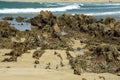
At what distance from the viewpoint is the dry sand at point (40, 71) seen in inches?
550

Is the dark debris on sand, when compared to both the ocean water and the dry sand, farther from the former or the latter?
the ocean water

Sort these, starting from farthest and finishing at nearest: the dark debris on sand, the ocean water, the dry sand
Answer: the ocean water, the dark debris on sand, the dry sand

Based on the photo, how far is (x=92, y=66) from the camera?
51.9 ft

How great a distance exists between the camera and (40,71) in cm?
1473

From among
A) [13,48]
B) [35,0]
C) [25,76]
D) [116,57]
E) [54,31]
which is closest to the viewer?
[25,76]

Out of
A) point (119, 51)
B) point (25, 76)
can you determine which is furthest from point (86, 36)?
point (25, 76)

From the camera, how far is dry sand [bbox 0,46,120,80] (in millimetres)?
13977

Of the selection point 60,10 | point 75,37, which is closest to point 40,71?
point 75,37

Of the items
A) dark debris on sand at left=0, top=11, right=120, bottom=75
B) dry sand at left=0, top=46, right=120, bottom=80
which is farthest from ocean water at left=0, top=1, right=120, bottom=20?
dry sand at left=0, top=46, right=120, bottom=80

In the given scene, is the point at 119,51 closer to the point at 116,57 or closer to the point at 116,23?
the point at 116,57

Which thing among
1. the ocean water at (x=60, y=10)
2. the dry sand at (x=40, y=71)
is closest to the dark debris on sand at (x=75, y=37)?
the dry sand at (x=40, y=71)

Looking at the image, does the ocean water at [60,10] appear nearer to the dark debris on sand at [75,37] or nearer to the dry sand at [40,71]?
the dark debris on sand at [75,37]

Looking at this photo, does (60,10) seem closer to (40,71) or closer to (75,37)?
(75,37)

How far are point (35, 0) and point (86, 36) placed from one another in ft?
110
